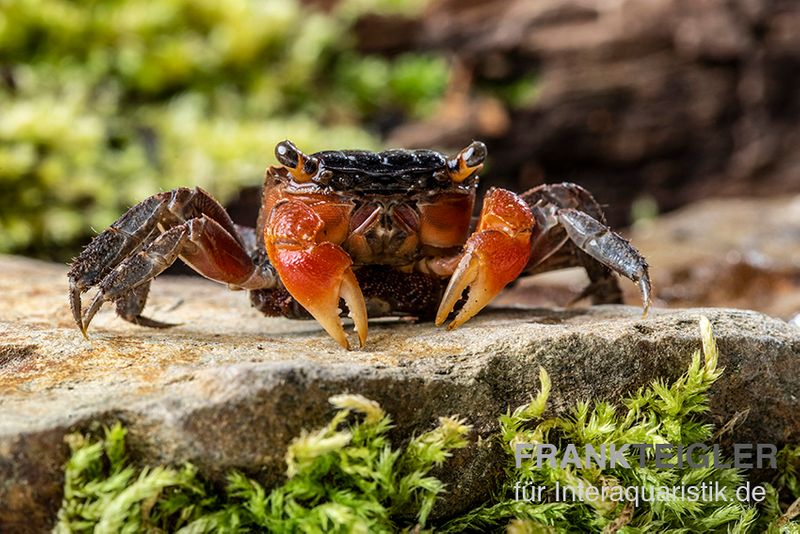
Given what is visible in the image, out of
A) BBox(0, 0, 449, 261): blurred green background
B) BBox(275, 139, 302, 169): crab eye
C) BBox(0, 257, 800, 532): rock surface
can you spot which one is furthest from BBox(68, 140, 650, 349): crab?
BBox(0, 0, 449, 261): blurred green background

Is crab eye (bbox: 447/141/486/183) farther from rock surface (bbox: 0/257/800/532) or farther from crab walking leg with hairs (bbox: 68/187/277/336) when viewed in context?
crab walking leg with hairs (bbox: 68/187/277/336)

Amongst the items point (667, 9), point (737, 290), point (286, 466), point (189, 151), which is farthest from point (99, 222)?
point (667, 9)

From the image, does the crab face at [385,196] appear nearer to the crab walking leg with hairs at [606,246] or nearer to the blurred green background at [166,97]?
the crab walking leg with hairs at [606,246]

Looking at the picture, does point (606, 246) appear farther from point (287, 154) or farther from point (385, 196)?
point (287, 154)

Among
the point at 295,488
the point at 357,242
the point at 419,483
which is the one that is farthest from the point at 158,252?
the point at 419,483

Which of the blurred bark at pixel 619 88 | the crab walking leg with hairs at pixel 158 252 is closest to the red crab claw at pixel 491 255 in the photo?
the crab walking leg with hairs at pixel 158 252
